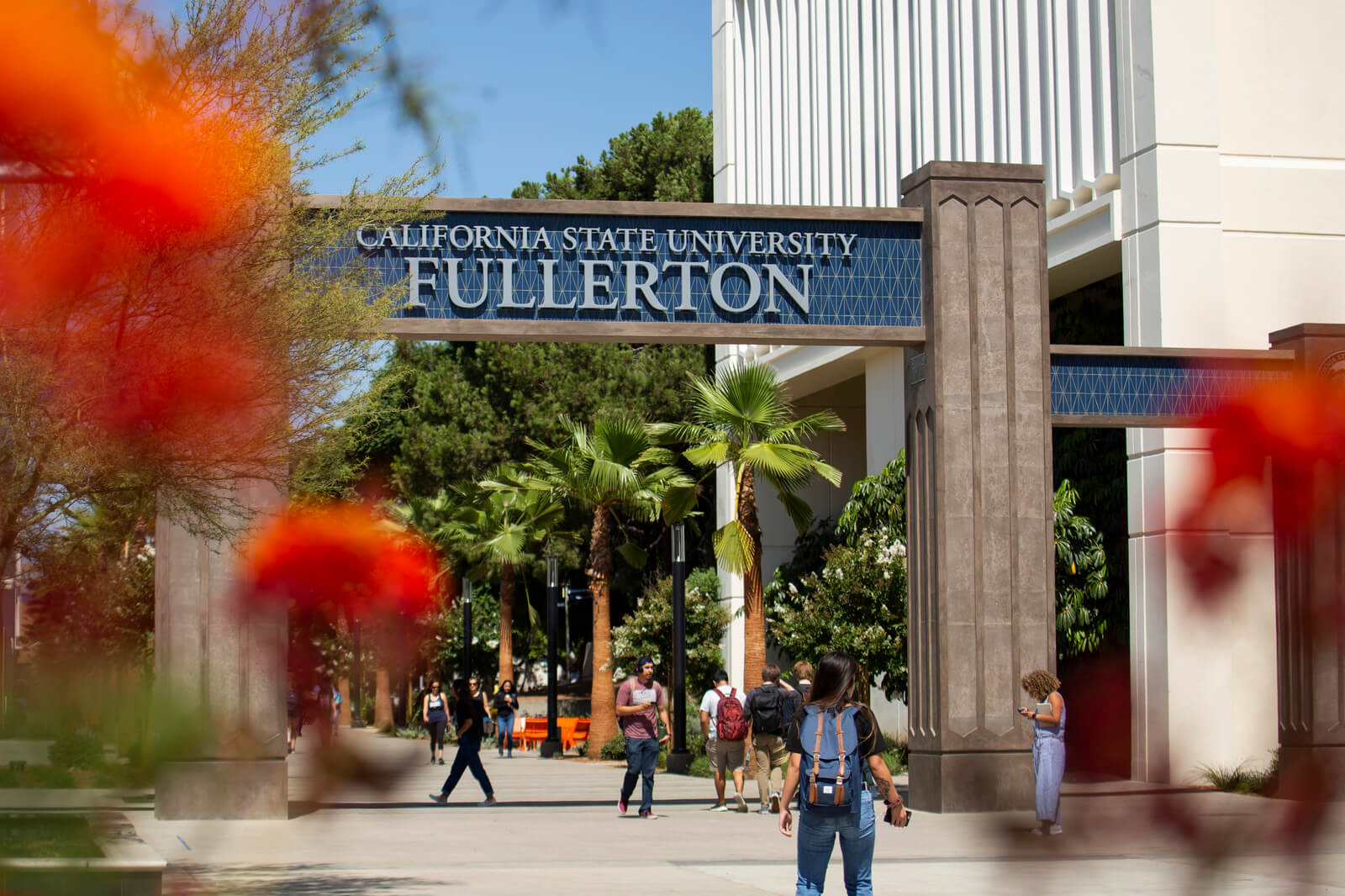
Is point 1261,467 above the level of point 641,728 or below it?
above

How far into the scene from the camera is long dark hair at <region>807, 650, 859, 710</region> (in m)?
7.33

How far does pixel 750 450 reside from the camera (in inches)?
949

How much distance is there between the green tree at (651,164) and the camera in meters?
47.9

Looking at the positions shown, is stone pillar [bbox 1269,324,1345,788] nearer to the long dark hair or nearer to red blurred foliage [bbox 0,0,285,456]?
red blurred foliage [bbox 0,0,285,456]

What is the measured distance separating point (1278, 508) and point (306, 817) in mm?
1037

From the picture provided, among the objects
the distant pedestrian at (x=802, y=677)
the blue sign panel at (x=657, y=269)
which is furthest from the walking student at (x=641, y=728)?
the blue sign panel at (x=657, y=269)

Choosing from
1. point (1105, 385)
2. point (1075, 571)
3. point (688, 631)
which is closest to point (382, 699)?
point (1105, 385)

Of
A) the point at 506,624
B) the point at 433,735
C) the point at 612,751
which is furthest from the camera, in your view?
the point at 506,624

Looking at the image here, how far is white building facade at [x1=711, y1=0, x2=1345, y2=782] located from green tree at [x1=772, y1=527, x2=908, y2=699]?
479 centimetres

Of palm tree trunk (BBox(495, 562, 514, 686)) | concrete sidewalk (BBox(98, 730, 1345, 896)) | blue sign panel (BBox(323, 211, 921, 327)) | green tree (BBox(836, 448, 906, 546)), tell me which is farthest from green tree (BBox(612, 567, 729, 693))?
blue sign panel (BBox(323, 211, 921, 327))

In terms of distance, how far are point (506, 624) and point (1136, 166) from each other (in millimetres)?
24498

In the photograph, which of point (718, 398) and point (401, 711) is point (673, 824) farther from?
point (401, 711)

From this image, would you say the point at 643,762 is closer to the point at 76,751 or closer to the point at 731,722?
the point at 731,722

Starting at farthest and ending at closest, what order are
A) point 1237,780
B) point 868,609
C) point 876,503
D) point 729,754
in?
point 876,503
point 868,609
point 729,754
point 1237,780
